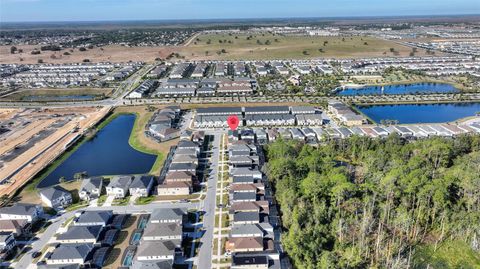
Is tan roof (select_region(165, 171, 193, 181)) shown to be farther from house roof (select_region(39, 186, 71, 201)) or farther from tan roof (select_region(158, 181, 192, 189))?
house roof (select_region(39, 186, 71, 201))

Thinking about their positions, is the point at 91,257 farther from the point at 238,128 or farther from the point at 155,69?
the point at 155,69

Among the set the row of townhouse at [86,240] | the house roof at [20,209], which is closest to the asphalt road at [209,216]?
the row of townhouse at [86,240]

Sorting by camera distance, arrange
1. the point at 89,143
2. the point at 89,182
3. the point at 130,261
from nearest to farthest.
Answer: the point at 130,261 → the point at 89,182 → the point at 89,143

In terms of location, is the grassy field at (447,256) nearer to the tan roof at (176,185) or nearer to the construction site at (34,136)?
the tan roof at (176,185)

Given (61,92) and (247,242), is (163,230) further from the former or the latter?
(61,92)

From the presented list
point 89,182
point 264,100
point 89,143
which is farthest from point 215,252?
point 264,100

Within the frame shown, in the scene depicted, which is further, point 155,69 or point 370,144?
point 155,69

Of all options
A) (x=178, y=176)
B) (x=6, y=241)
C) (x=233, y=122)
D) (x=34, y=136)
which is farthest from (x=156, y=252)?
(x=34, y=136)
